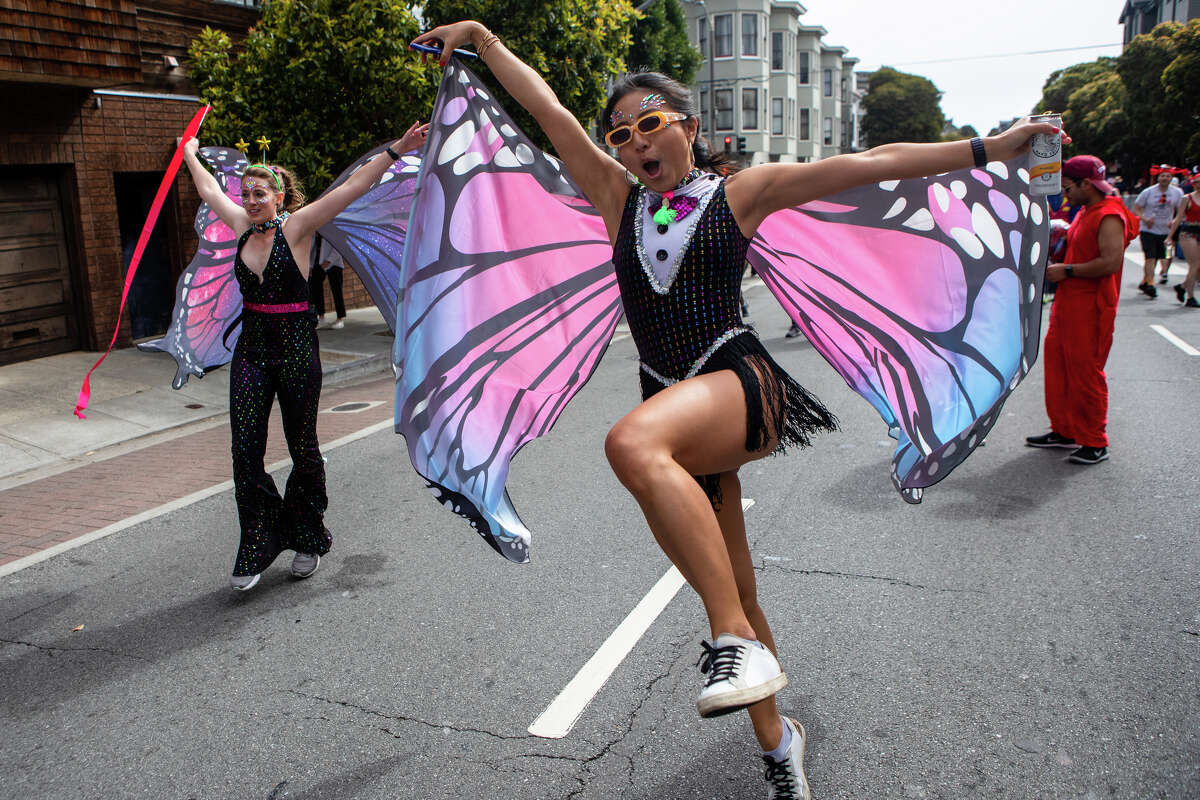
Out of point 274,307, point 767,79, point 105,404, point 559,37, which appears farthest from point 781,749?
point 767,79

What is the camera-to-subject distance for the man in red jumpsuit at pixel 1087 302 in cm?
611

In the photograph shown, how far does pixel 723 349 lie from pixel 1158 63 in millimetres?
40593

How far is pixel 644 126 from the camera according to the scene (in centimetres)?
266

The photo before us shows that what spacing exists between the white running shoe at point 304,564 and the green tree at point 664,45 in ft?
93.3

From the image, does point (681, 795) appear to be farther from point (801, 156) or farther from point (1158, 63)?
point (801, 156)

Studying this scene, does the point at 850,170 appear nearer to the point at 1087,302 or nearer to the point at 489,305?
the point at 489,305

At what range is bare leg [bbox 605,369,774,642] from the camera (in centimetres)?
228

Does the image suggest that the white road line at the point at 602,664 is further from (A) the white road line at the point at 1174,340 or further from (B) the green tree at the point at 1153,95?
(B) the green tree at the point at 1153,95

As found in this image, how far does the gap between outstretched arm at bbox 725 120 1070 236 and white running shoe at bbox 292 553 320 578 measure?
292 centimetres

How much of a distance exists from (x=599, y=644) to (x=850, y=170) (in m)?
2.08

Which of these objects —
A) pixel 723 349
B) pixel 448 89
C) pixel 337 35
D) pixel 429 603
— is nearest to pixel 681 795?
pixel 723 349

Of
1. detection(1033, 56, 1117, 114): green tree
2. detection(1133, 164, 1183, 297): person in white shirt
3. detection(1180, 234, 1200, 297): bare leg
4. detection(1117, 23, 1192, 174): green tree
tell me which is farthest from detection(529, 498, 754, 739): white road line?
detection(1033, 56, 1117, 114): green tree

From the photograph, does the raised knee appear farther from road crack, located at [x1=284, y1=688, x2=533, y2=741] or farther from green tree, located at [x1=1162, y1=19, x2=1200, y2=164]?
green tree, located at [x1=1162, y1=19, x2=1200, y2=164]

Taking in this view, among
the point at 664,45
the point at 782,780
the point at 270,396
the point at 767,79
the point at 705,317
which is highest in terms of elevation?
the point at 767,79
